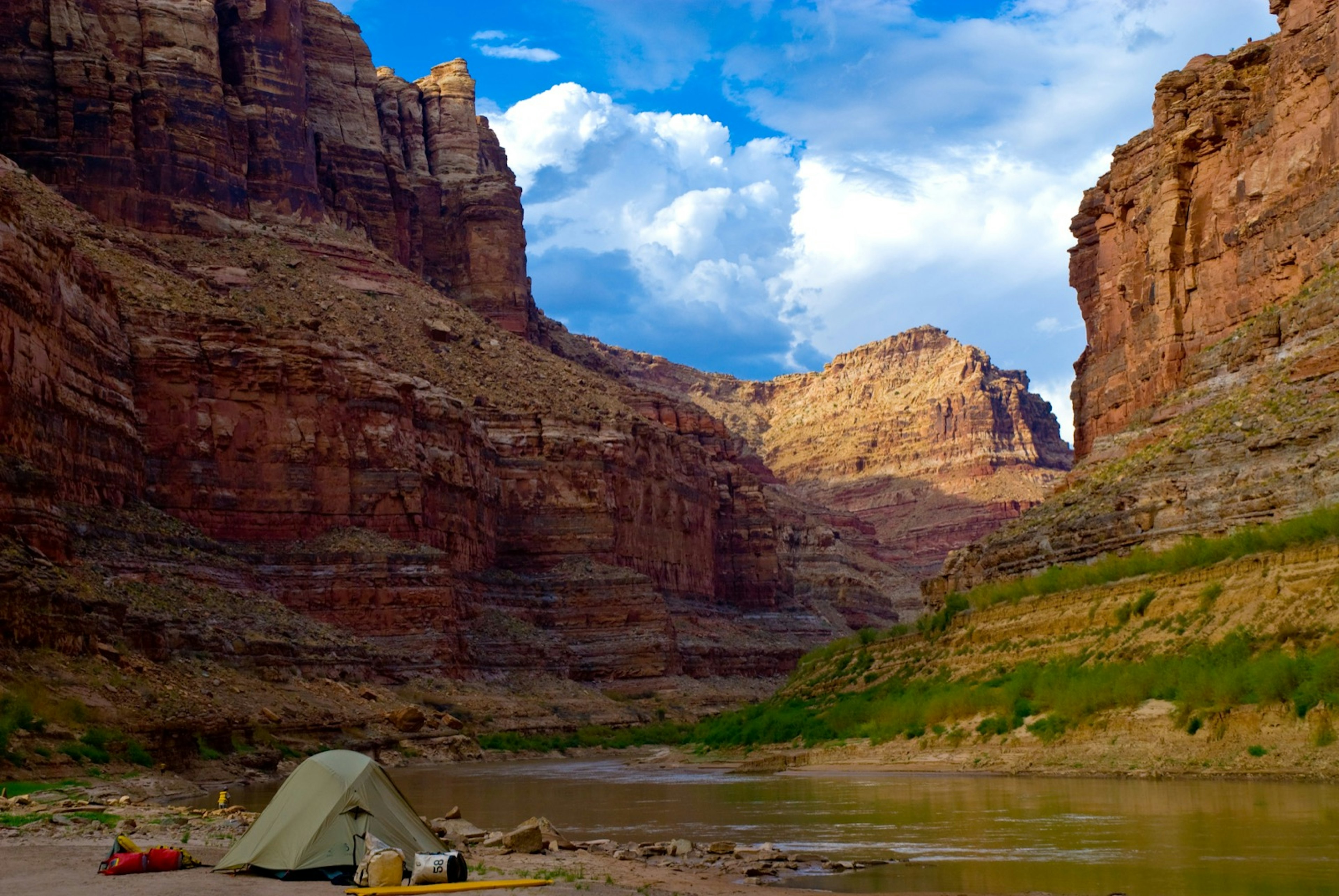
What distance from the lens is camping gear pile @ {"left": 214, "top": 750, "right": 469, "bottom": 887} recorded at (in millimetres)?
16859

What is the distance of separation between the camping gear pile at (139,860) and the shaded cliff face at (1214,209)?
3285 cm

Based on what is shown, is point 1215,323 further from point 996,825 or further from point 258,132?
point 258,132

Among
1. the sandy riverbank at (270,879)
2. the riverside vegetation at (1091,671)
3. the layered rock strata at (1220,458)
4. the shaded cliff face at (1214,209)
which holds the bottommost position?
the sandy riverbank at (270,879)

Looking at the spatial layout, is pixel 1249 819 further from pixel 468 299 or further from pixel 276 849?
pixel 468 299

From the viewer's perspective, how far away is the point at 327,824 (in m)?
18.4

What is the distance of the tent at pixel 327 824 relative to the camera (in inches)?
710

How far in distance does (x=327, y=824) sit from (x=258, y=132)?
314 ft

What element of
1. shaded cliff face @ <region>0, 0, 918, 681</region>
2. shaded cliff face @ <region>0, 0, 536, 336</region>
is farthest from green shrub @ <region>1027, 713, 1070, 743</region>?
shaded cliff face @ <region>0, 0, 536, 336</region>

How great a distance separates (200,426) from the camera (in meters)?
71.6

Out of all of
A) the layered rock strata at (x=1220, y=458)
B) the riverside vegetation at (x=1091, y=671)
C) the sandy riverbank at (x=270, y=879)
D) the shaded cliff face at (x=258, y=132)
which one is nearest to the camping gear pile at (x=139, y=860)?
the sandy riverbank at (x=270, y=879)

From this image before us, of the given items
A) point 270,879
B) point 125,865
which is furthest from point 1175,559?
point 125,865

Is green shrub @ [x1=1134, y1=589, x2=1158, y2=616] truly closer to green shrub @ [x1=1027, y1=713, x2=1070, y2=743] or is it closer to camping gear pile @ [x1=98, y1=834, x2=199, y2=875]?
green shrub @ [x1=1027, y1=713, x2=1070, y2=743]

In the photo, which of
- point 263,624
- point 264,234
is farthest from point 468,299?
point 263,624

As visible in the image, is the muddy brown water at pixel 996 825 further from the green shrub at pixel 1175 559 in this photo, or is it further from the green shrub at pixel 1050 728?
the green shrub at pixel 1175 559
